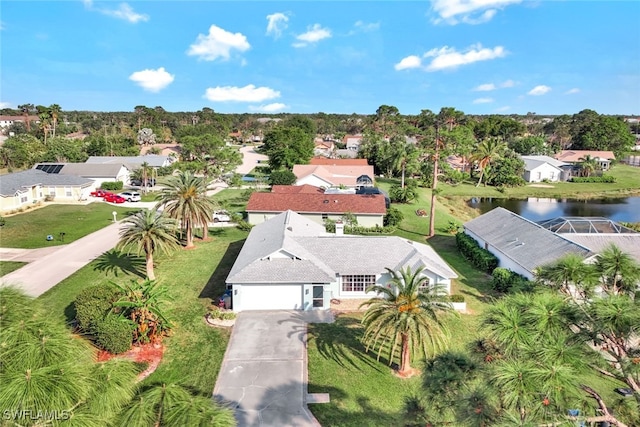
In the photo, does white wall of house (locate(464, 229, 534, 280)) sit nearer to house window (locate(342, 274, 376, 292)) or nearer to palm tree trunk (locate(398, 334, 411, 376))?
house window (locate(342, 274, 376, 292))

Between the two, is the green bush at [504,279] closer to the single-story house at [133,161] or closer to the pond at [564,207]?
the pond at [564,207]

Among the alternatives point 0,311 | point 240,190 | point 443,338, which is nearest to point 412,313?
point 443,338

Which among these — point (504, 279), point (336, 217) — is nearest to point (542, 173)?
point (336, 217)

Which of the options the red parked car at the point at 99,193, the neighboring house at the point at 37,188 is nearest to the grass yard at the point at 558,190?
the red parked car at the point at 99,193

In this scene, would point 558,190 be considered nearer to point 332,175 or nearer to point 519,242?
point 332,175

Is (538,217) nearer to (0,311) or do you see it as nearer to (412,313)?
(412,313)
